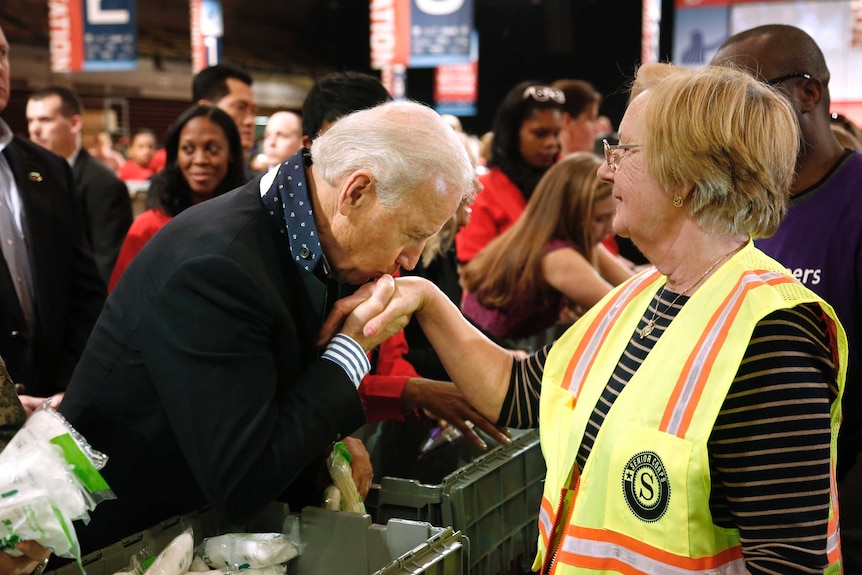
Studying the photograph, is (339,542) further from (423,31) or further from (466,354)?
(423,31)

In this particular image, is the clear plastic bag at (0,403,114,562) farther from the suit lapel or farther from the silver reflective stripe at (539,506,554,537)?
the suit lapel

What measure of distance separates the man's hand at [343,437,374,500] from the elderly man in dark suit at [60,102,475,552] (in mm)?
398

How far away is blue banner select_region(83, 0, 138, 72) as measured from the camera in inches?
367

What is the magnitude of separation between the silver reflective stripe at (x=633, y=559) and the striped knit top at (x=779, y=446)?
0.19 feet

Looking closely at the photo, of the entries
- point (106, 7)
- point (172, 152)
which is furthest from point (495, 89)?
point (172, 152)

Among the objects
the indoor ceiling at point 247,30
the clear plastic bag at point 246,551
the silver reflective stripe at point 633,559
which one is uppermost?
the indoor ceiling at point 247,30

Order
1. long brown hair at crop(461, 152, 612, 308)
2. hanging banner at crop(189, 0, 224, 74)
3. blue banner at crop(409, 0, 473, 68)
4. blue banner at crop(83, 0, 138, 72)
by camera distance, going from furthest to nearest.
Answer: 1. blue banner at crop(409, 0, 473, 68)
2. blue banner at crop(83, 0, 138, 72)
3. hanging banner at crop(189, 0, 224, 74)
4. long brown hair at crop(461, 152, 612, 308)

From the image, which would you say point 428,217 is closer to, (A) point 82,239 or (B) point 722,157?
(B) point 722,157

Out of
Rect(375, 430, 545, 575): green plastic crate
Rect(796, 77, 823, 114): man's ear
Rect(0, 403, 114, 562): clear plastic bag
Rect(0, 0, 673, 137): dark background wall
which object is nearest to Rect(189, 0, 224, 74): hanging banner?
Rect(0, 0, 673, 137): dark background wall

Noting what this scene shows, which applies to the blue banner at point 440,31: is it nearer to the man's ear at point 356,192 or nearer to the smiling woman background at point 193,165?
the smiling woman background at point 193,165

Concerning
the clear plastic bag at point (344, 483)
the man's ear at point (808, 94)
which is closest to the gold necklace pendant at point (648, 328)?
the clear plastic bag at point (344, 483)

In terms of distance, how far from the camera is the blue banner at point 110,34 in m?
9.33

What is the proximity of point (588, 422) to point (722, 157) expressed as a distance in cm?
57

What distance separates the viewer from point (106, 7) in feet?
30.7
